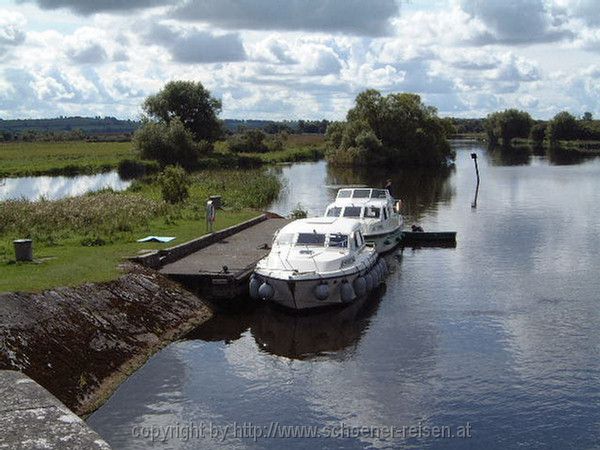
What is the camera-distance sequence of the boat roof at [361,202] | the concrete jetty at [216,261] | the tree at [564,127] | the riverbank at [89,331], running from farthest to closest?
the tree at [564,127]
the boat roof at [361,202]
the concrete jetty at [216,261]
the riverbank at [89,331]

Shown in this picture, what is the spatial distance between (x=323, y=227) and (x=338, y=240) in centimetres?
106

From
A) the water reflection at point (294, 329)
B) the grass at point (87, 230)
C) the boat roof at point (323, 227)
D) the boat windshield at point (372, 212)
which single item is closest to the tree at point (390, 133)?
the grass at point (87, 230)

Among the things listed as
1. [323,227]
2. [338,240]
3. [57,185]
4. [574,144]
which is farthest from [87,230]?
[574,144]

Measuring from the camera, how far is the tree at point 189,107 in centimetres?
10531

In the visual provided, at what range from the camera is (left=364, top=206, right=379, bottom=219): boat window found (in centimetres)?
4039

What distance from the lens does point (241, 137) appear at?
399 ft

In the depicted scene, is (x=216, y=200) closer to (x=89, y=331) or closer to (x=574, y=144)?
(x=89, y=331)

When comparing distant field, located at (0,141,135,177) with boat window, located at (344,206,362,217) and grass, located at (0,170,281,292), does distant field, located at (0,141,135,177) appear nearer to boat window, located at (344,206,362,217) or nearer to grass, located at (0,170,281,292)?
grass, located at (0,170,281,292)

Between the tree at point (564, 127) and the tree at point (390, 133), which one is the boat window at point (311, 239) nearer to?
the tree at point (390, 133)

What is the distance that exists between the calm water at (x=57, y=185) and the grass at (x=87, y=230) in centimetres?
1786

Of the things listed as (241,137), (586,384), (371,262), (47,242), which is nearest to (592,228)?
(371,262)

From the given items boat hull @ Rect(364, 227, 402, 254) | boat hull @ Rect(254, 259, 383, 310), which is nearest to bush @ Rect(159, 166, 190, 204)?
boat hull @ Rect(364, 227, 402, 254)

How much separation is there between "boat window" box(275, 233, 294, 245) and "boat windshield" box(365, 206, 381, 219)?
1060 centimetres

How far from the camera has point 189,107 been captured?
106 m
